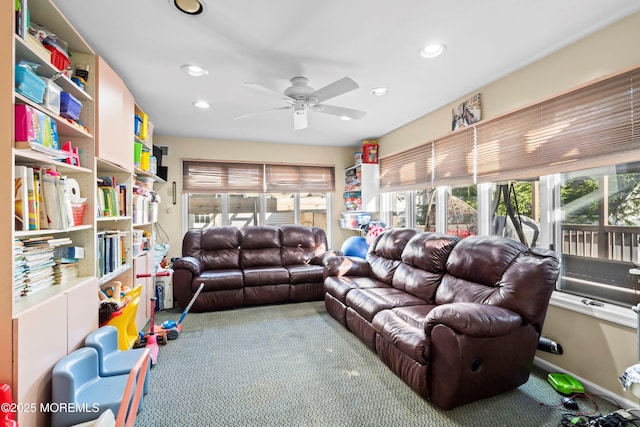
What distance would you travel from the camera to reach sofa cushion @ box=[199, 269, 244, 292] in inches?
143

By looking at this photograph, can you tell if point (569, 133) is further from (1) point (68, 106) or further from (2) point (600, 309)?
(1) point (68, 106)

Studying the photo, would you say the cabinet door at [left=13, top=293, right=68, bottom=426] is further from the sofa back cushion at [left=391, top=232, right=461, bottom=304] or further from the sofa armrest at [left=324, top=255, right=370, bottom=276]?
the sofa back cushion at [left=391, top=232, right=461, bottom=304]

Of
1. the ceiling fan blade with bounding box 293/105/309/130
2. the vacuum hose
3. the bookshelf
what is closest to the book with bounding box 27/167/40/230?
the bookshelf

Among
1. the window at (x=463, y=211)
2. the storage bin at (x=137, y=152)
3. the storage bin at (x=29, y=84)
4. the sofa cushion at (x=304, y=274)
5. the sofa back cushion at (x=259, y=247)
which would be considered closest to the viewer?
the storage bin at (x=29, y=84)

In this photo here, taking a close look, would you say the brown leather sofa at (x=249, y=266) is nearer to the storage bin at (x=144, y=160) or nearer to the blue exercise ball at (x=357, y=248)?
the blue exercise ball at (x=357, y=248)

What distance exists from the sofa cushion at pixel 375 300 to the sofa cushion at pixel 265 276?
4.24 ft

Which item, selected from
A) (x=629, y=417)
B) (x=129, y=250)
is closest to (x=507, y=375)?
(x=629, y=417)

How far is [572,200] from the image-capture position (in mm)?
2357

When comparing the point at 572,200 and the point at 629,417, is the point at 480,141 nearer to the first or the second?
the point at 572,200

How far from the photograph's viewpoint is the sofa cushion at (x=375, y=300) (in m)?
2.54

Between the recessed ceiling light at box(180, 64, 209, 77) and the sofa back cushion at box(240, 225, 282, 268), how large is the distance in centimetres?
240

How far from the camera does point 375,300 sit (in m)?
2.64

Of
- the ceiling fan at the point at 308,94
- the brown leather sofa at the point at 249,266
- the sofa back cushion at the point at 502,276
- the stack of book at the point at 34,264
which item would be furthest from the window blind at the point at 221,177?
the sofa back cushion at the point at 502,276

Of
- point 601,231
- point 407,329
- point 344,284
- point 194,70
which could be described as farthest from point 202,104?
point 601,231
